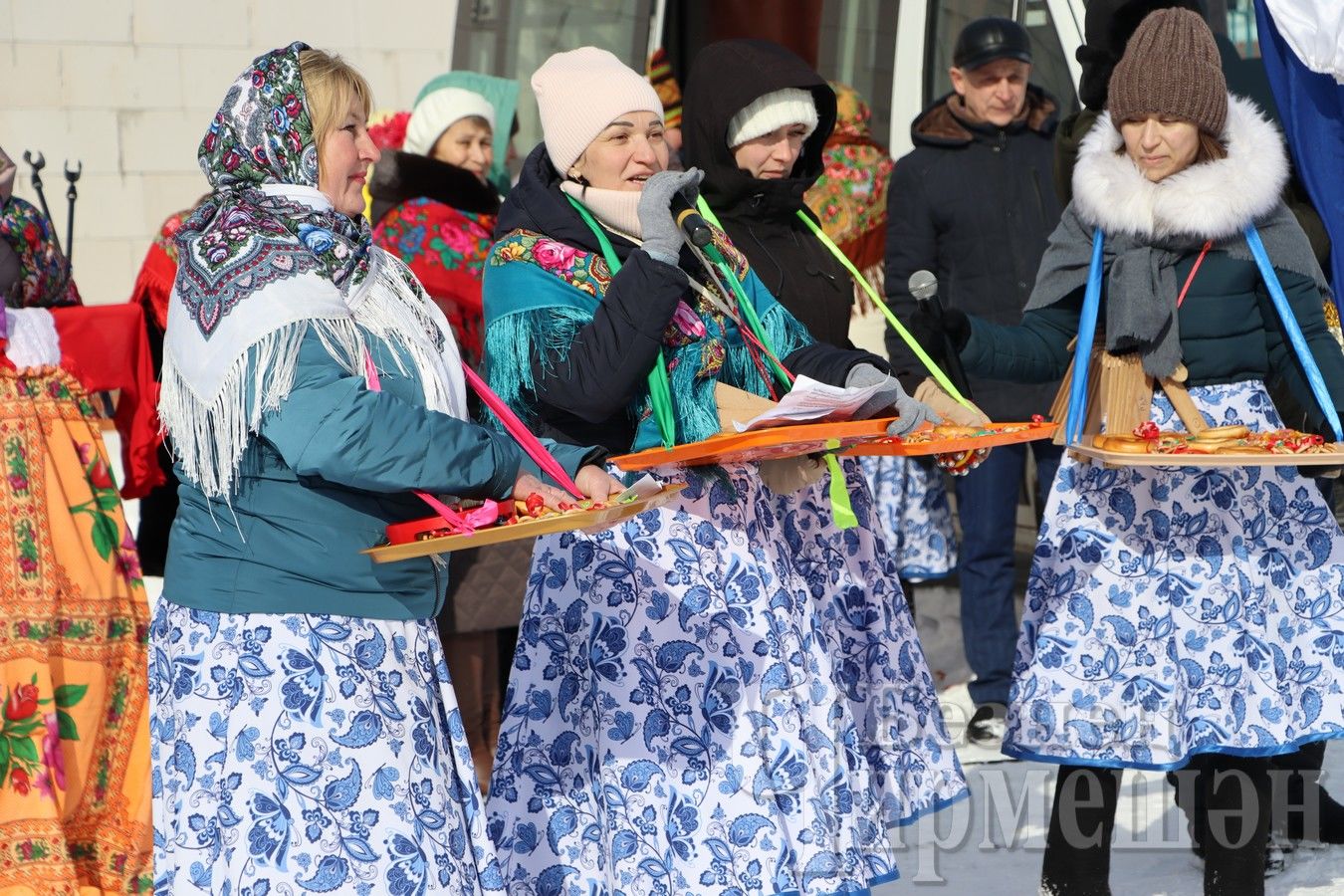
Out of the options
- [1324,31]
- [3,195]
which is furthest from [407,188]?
[1324,31]

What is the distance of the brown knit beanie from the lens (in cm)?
395

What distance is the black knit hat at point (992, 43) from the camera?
5.96 m

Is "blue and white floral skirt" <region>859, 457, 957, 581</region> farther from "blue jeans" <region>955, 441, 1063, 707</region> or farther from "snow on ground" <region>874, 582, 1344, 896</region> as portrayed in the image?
"snow on ground" <region>874, 582, 1344, 896</region>

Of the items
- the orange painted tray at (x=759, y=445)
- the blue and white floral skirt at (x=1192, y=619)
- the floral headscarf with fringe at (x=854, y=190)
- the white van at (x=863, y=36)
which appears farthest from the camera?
the white van at (x=863, y=36)

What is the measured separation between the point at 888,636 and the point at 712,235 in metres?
1.07

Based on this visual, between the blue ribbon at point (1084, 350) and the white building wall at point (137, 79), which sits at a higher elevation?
the white building wall at point (137, 79)

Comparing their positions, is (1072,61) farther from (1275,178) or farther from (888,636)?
(888,636)

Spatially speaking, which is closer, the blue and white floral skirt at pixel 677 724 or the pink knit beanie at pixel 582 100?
the blue and white floral skirt at pixel 677 724

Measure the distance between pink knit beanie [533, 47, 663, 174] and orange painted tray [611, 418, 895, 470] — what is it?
0.64 m

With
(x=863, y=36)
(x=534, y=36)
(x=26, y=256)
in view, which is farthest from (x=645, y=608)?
(x=534, y=36)

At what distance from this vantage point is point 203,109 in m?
11.0

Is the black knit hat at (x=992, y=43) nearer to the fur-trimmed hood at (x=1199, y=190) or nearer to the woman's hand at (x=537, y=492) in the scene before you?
the fur-trimmed hood at (x=1199, y=190)

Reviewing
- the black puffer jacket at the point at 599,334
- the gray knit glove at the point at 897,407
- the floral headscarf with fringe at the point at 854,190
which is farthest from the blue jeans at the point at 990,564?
the black puffer jacket at the point at 599,334

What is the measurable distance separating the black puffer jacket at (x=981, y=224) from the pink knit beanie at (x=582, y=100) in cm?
242
